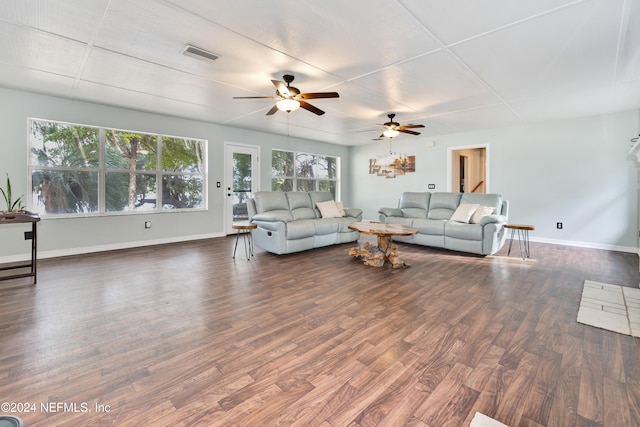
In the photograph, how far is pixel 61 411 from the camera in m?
1.34

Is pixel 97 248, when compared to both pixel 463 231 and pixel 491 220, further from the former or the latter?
pixel 491 220

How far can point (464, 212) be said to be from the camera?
16.2 feet

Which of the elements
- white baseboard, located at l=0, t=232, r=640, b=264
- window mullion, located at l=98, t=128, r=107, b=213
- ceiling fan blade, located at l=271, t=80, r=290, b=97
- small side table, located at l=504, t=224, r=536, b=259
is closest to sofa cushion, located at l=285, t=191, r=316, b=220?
white baseboard, located at l=0, t=232, r=640, b=264

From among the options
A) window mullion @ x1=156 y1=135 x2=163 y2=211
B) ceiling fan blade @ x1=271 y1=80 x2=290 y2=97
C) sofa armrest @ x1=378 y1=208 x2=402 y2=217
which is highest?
ceiling fan blade @ x1=271 y1=80 x2=290 y2=97

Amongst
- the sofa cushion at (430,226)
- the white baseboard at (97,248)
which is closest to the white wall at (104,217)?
the white baseboard at (97,248)

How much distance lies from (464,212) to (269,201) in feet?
11.1

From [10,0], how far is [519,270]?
222 inches

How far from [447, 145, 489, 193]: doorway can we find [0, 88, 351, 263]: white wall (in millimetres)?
4507

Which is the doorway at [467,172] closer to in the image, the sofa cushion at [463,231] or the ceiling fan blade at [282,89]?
the sofa cushion at [463,231]

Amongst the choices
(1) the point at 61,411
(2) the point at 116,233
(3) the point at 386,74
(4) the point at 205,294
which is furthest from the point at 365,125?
(1) the point at 61,411

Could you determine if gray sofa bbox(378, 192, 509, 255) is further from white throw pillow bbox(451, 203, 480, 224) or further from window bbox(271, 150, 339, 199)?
window bbox(271, 150, 339, 199)

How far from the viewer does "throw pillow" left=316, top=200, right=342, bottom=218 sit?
17.7 ft

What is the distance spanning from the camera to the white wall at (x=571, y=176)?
4859mm

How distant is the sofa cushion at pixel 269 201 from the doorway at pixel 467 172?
4.24m
